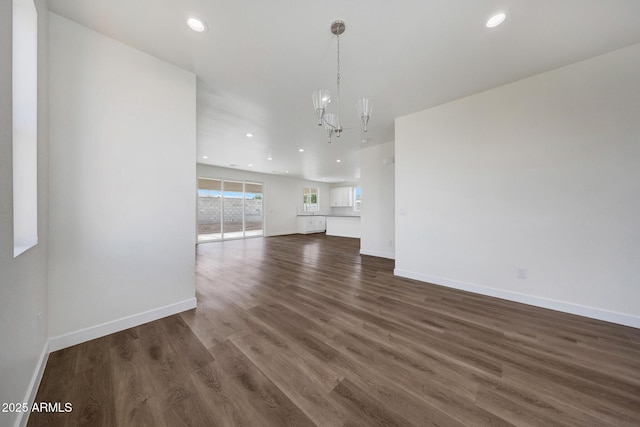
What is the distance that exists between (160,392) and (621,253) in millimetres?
4134

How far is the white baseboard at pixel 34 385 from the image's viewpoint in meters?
1.03

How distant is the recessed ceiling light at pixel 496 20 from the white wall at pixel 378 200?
9.93ft

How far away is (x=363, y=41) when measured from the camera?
1914 millimetres

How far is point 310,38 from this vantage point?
1.88 m

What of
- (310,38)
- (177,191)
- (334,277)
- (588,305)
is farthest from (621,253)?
(177,191)

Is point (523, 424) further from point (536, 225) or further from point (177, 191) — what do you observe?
point (177, 191)

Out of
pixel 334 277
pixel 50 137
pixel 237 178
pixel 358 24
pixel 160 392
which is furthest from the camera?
pixel 237 178

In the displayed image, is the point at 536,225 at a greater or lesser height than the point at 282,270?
greater

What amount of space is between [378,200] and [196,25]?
4.27 meters

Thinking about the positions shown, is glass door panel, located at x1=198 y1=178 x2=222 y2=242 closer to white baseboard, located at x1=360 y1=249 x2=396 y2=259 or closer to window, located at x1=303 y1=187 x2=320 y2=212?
window, located at x1=303 y1=187 x2=320 y2=212

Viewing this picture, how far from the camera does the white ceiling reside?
5.26 ft

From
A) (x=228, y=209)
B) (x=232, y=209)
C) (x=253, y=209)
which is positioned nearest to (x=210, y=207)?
(x=228, y=209)

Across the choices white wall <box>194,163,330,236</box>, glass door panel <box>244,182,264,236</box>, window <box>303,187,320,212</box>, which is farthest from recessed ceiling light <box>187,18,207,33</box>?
window <box>303,187,320,212</box>

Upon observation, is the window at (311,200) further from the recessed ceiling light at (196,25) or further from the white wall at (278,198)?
the recessed ceiling light at (196,25)
